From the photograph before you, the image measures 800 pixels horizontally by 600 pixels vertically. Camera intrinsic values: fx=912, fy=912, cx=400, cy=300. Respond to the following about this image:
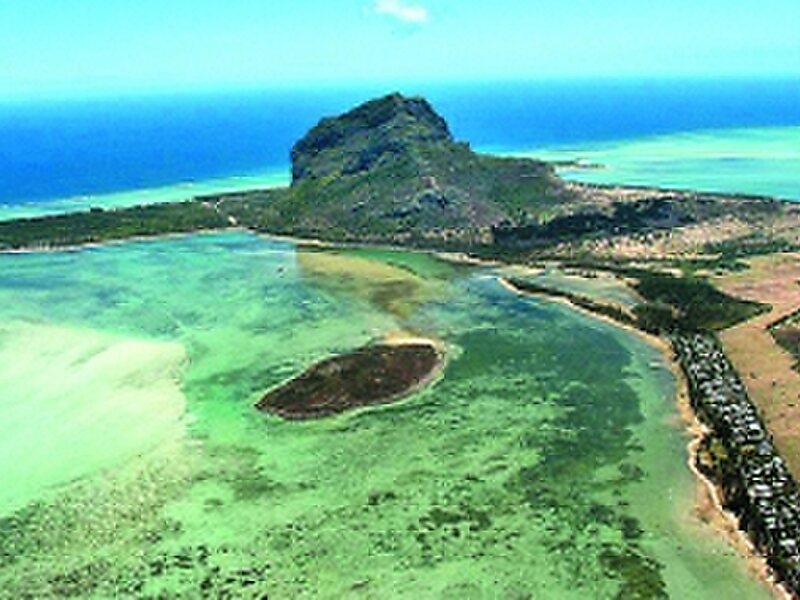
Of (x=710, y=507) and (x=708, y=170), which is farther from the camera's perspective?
(x=708, y=170)

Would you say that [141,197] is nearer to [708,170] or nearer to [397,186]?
[397,186]

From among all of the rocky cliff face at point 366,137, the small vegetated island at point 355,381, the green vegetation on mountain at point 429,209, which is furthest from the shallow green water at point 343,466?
the rocky cliff face at point 366,137

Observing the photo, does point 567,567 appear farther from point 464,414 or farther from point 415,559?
point 464,414

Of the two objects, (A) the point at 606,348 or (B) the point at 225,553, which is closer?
(B) the point at 225,553

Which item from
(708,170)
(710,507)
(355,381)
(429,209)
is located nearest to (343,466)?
(355,381)

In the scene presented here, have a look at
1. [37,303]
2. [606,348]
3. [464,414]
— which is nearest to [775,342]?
[606,348]

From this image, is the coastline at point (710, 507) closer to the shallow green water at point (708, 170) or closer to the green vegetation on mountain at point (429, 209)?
the green vegetation on mountain at point (429, 209)

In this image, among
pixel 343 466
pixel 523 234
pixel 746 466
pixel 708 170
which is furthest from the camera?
pixel 708 170
